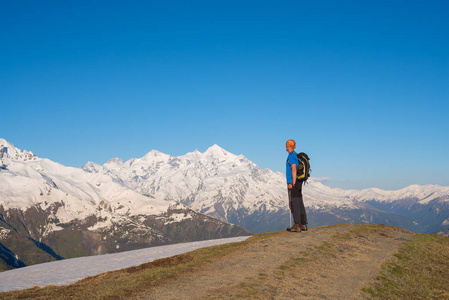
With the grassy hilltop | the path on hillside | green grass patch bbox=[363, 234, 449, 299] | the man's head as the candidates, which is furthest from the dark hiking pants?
green grass patch bbox=[363, 234, 449, 299]

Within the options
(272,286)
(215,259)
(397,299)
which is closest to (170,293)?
(272,286)

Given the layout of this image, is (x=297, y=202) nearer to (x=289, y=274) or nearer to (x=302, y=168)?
(x=302, y=168)

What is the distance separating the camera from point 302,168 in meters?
25.6

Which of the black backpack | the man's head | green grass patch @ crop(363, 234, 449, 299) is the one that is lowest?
green grass patch @ crop(363, 234, 449, 299)

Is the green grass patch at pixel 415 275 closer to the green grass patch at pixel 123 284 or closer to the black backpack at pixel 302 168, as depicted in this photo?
the black backpack at pixel 302 168

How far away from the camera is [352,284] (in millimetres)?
16125

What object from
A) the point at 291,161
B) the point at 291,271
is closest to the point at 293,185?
the point at 291,161

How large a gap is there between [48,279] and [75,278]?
1.54 meters

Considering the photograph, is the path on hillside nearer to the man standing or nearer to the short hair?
the man standing

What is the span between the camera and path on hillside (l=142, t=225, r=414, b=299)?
1376 centimetres

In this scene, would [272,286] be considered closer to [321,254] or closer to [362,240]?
[321,254]

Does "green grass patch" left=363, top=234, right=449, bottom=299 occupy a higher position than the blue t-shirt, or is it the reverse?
the blue t-shirt

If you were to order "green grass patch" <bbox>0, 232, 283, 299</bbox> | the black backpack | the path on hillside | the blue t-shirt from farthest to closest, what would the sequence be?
1. the black backpack
2. the blue t-shirt
3. the path on hillside
4. "green grass patch" <bbox>0, 232, 283, 299</bbox>

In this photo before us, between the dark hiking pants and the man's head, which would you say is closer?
the dark hiking pants
